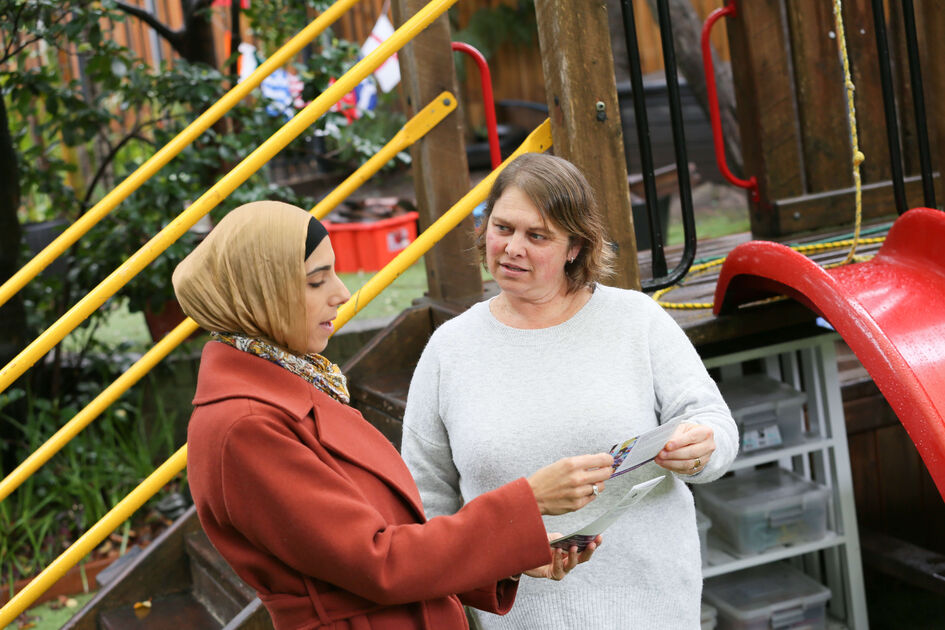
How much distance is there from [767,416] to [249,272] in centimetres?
262

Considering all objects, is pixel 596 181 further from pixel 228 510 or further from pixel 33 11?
pixel 33 11

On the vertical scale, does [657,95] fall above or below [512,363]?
above

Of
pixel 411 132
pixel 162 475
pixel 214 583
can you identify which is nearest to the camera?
pixel 162 475

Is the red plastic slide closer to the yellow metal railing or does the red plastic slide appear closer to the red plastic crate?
the yellow metal railing

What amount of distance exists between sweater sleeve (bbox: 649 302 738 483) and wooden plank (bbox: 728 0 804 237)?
2.54 metres

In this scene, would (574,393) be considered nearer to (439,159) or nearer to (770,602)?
(439,159)

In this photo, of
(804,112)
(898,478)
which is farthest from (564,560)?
(804,112)

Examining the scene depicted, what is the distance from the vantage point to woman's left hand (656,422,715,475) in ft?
6.11

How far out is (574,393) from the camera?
203 centimetres

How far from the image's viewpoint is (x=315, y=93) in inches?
192

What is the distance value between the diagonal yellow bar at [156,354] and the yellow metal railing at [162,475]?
11.1 inches

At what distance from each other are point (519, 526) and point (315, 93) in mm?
3738

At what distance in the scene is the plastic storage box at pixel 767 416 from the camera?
3.57 meters

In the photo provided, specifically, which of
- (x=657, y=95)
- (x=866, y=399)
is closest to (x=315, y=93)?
(x=866, y=399)
